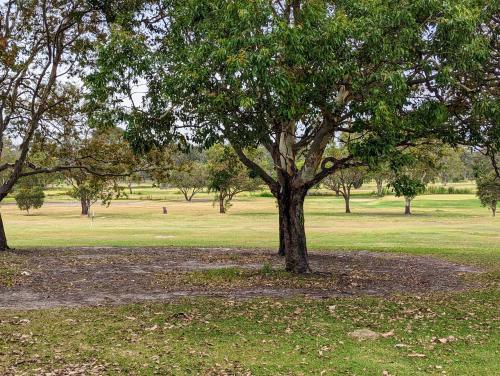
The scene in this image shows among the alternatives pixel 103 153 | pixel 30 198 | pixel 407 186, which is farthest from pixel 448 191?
pixel 407 186

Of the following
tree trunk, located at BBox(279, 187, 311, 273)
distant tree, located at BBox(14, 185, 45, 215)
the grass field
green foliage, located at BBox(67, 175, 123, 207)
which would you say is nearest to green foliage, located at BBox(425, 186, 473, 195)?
distant tree, located at BBox(14, 185, 45, 215)

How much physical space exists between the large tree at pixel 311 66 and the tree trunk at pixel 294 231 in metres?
3.33

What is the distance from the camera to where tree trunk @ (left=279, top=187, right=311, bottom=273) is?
18.2 m

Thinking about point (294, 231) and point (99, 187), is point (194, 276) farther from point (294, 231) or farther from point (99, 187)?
point (99, 187)

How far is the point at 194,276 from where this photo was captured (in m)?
18.8

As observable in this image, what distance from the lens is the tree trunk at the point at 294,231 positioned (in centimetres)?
1822

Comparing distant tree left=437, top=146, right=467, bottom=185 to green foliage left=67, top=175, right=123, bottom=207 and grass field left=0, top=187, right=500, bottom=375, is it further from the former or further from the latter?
green foliage left=67, top=175, right=123, bottom=207

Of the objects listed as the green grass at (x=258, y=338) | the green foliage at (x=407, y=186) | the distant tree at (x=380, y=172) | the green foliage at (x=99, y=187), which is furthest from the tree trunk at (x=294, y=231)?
the green foliage at (x=99, y=187)

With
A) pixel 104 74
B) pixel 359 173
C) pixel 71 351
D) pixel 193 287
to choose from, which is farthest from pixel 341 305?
pixel 359 173

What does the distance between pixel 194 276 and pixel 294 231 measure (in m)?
3.88

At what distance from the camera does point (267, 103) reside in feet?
41.5

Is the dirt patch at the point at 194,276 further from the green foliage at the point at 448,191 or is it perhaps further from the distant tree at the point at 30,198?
the green foliage at the point at 448,191

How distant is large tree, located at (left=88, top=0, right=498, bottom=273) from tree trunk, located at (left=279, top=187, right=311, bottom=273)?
333 centimetres

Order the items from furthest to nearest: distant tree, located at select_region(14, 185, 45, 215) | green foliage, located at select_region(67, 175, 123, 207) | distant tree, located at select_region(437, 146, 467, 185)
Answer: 1. distant tree, located at select_region(14, 185, 45, 215)
2. green foliage, located at select_region(67, 175, 123, 207)
3. distant tree, located at select_region(437, 146, 467, 185)
